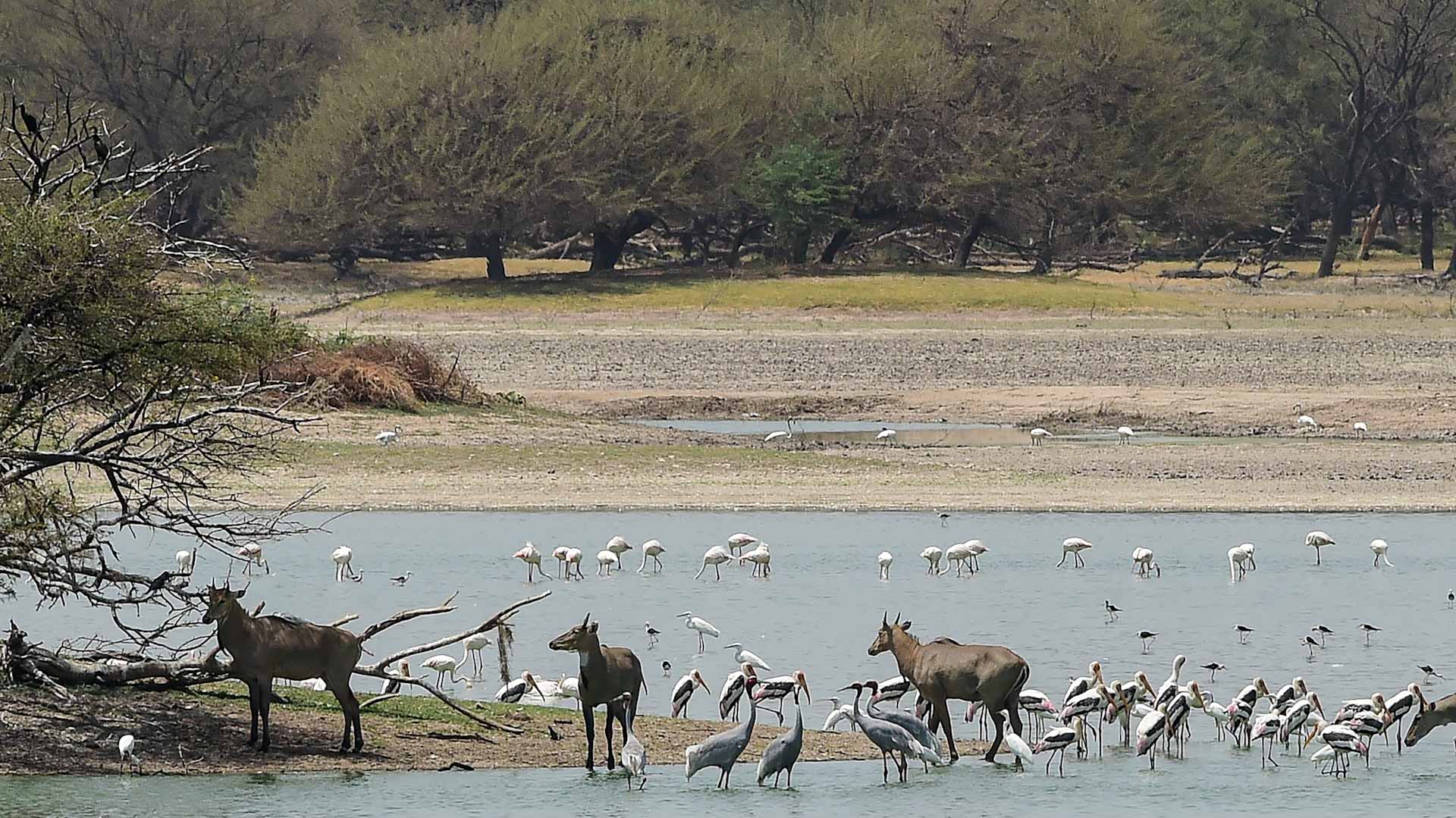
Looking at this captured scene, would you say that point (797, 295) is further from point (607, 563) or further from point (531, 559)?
point (531, 559)

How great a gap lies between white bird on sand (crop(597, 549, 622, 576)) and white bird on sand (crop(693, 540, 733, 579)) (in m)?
0.76

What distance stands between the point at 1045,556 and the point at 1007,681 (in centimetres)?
914

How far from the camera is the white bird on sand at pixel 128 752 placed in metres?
10.4

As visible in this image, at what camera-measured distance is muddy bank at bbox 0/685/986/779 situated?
10680mm

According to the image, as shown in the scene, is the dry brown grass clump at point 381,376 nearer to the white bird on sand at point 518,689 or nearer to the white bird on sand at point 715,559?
the white bird on sand at point 715,559

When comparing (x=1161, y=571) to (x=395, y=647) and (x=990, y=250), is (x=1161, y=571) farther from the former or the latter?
Answer: (x=990, y=250)

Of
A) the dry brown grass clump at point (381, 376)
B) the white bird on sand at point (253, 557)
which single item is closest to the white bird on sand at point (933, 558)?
the white bird on sand at point (253, 557)

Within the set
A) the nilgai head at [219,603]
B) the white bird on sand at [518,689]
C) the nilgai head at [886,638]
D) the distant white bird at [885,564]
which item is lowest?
the distant white bird at [885,564]

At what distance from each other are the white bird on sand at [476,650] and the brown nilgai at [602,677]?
3.58m

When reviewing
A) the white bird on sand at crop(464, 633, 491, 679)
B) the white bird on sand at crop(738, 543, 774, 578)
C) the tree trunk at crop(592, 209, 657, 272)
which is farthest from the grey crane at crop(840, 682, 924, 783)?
the tree trunk at crop(592, 209, 657, 272)

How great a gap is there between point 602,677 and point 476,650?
4.38 m

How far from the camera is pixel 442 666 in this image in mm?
14477

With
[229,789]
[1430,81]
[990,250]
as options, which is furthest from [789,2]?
[229,789]

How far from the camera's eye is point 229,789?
33.9 ft
